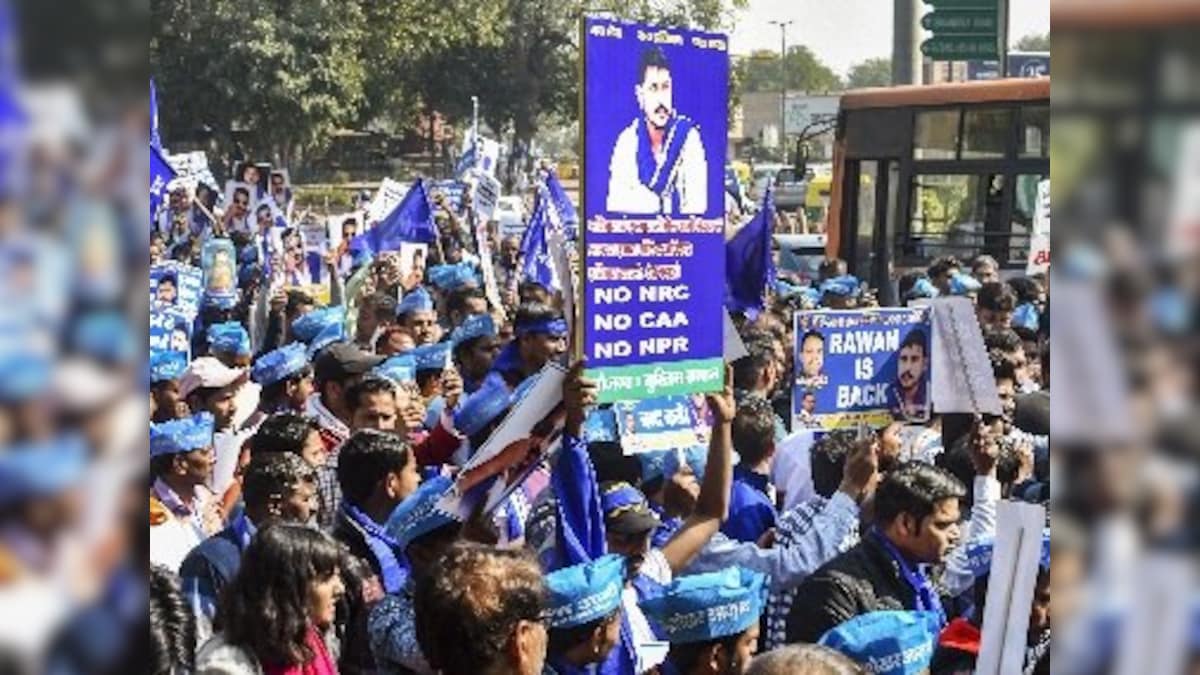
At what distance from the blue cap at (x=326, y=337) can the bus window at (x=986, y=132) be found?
7990 mm

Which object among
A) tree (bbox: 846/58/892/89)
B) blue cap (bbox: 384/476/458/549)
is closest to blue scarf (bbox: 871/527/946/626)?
blue cap (bbox: 384/476/458/549)

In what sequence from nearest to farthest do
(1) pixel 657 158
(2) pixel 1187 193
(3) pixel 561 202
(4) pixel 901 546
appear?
(2) pixel 1187 193
(1) pixel 657 158
(4) pixel 901 546
(3) pixel 561 202

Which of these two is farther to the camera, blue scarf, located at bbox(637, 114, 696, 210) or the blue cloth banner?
the blue cloth banner

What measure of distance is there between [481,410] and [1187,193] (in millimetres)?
4455

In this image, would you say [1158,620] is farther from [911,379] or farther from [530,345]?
[530,345]

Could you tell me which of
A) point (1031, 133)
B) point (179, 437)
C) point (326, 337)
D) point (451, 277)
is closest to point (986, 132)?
point (1031, 133)

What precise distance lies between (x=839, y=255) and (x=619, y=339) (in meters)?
13.3

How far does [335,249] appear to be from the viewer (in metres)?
13.7

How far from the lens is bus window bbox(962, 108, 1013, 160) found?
14.8 meters

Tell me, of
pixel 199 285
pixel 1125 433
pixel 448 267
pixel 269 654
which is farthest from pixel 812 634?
pixel 448 267

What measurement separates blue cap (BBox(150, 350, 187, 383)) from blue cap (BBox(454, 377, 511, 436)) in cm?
133

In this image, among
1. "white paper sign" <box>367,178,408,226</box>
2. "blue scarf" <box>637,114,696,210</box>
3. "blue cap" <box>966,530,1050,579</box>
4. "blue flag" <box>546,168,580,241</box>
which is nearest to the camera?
"blue scarf" <box>637,114,696,210</box>

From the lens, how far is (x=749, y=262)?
6.85 m

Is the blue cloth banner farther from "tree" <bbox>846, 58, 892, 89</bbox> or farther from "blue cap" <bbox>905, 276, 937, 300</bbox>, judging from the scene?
"tree" <bbox>846, 58, 892, 89</bbox>
